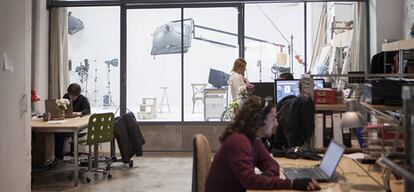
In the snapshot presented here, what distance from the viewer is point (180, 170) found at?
6633 mm

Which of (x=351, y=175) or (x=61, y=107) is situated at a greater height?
(x=61, y=107)

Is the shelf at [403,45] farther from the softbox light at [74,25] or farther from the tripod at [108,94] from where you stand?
the softbox light at [74,25]

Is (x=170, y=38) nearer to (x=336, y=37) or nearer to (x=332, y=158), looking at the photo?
(x=336, y=37)

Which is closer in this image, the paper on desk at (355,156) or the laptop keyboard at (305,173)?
the laptop keyboard at (305,173)

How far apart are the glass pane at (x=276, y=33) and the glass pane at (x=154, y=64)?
4.09ft

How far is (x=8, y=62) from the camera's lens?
4082 millimetres

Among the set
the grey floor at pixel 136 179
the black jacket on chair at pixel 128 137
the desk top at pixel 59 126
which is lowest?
the grey floor at pixel 136 179

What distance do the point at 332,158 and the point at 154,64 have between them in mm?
5994

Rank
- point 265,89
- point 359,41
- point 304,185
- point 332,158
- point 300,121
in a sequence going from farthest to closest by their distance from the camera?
1. point 359,41
2. point 265,89
3. point 300,121
4. point 332,158
5. point 304,185

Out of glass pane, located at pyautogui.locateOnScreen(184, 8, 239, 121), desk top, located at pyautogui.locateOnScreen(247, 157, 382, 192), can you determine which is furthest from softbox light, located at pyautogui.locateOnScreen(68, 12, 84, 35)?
desk top, located at pyautogui.locateOnScreen(247, 157, 382, 192)

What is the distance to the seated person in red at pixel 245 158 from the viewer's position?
2.40 meters

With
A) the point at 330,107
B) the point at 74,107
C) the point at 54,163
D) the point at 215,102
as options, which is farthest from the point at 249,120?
the point at 215,102

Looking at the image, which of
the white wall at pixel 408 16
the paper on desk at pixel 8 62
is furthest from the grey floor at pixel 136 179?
the white wall at pixel 408 16

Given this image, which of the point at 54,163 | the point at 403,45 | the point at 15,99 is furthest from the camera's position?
the point at 54,163
